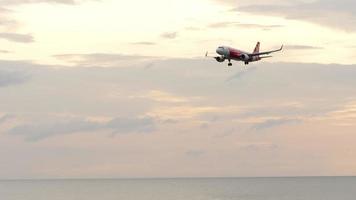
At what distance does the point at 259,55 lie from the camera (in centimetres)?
18488

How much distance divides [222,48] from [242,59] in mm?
6187

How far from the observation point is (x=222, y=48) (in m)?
182

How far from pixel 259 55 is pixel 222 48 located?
10.3 metres

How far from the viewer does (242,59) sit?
184 m

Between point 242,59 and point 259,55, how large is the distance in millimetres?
4769
